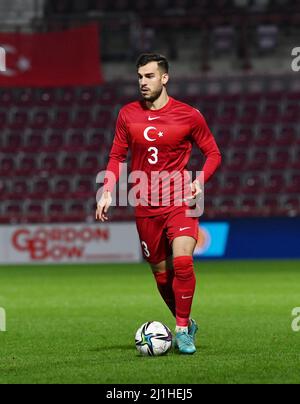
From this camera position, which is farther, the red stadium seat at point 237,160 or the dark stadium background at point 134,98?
the red stadium seat at point 237,160

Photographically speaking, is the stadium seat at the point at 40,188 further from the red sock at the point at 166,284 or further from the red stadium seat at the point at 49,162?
the red sock at the point at 166,284

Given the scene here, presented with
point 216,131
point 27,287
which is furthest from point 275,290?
point 216,131

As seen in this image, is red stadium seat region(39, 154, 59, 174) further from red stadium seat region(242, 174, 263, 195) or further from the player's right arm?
the player's right arm

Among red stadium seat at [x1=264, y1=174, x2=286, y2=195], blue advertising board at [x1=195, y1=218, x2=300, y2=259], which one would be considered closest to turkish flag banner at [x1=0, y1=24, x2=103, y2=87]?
red stadium seat at [x1=264, y1=174, x2=286, y2=195]

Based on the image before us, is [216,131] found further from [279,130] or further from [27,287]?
[27,287]

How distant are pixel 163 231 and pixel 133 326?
234 centimetres

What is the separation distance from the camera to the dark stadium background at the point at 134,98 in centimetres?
2255

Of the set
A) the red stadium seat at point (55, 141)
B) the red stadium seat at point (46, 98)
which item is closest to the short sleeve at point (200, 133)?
the red stadium seat at point (55, 141)

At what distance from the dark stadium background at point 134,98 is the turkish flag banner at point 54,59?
4 centimetres

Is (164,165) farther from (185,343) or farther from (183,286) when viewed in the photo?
(185,343)

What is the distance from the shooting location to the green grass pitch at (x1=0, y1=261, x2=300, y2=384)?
24.1 ft

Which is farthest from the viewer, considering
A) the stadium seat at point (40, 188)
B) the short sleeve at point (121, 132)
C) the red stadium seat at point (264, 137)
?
the red stadium seat at point (264, 137)

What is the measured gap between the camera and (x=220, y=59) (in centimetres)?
2939

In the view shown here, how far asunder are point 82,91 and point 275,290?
48.9 ft
